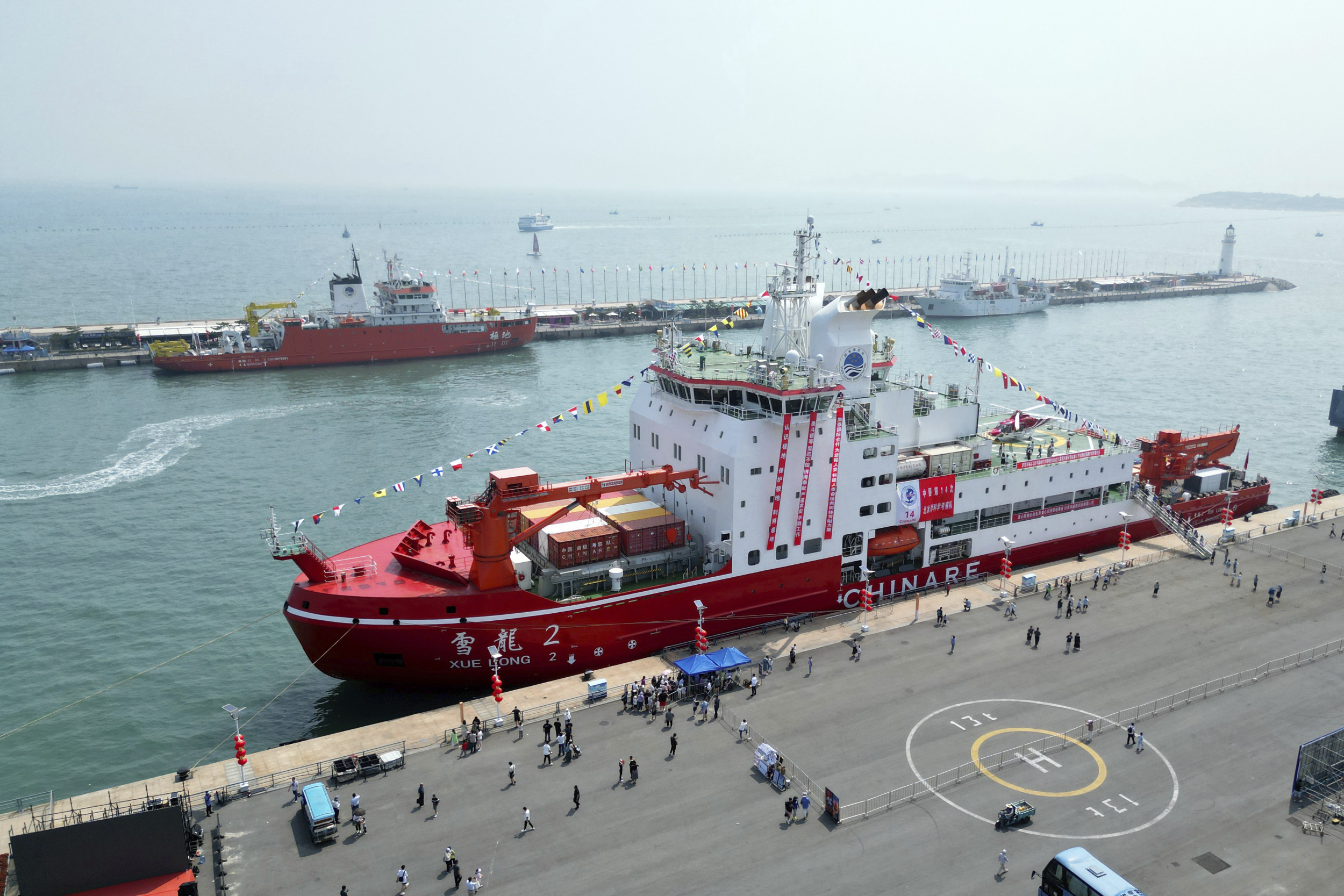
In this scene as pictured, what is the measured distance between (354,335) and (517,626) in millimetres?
74357

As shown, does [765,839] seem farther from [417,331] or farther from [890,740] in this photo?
[417,331]

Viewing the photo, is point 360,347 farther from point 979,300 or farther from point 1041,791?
point 979,300

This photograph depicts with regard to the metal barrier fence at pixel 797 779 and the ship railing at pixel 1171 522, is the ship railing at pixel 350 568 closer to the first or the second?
the metal barrier fence at pixel 797 779

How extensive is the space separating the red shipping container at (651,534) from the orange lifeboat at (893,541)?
8.21 m

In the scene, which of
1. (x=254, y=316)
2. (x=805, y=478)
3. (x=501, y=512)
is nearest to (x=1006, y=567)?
(x=805, y=478)

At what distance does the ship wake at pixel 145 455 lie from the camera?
54.8m

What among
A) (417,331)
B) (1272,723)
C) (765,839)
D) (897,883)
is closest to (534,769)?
(765,839)

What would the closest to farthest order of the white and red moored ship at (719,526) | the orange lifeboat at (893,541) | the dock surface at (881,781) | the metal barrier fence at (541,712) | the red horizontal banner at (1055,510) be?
the dock surface at (881,781) < the metal barrier fence at (541,712) < the white and red moored ship at (719,526) < the orange lifeboat at (893,541) < the red horizontal banner at (1055,510)

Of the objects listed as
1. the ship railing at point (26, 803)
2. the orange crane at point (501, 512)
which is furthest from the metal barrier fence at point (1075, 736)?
the ship railing at point (26, 803)

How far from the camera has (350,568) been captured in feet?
104

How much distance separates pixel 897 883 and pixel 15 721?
103 feet

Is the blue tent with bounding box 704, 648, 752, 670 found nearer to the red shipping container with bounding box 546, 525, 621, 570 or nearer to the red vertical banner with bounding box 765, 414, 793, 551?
the red vertical banner with bounding box 765, 414, 793, 551

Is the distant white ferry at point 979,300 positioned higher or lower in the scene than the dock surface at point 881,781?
higher

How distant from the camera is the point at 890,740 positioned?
26.4 meters
